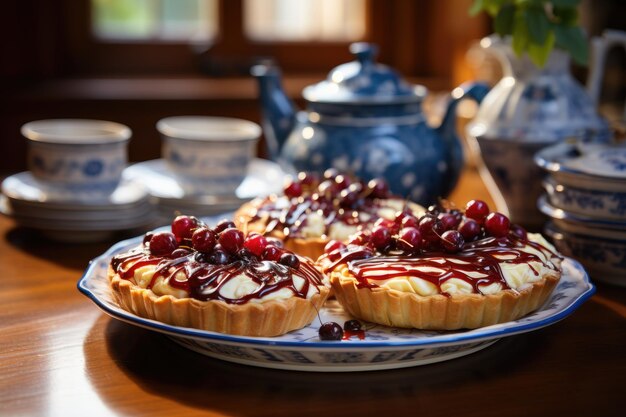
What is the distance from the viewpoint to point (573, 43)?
67.9 inches

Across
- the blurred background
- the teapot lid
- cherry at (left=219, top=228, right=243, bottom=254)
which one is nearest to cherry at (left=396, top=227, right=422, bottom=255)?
cherry at (left=219, top=228, right=243, bottom=254)

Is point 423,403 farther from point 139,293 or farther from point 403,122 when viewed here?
point 403,122

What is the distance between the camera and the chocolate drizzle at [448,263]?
119cm

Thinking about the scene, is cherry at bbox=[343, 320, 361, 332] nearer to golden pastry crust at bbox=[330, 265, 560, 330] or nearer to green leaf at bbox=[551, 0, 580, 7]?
golden pastry crust at bbox=[330, 265, 560, 330]

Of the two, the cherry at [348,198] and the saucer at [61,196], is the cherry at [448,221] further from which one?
the saucer at [61,196]

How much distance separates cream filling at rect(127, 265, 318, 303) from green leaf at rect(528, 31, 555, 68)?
2.72 ft

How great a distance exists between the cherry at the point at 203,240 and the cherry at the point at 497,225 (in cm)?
42

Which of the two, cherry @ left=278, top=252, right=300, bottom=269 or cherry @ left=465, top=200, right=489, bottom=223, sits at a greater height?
cherry @ left=465, top=200, right=489, bottom=223

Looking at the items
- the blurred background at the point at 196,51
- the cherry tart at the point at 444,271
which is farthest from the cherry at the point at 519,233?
the blurred background at the point at 196,51

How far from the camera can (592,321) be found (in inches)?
52.6

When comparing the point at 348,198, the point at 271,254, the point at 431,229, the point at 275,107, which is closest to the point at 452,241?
the point at 431,229

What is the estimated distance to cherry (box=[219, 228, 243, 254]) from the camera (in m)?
1.17

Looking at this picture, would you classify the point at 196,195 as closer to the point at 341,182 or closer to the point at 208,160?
the point at 208,160

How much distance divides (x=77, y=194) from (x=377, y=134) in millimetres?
633
